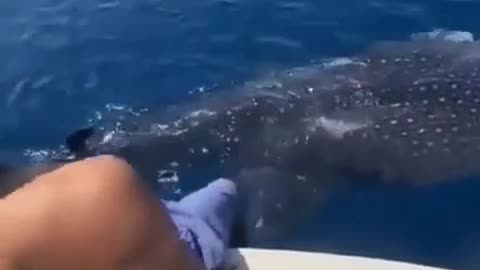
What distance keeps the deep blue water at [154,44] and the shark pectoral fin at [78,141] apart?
649mm

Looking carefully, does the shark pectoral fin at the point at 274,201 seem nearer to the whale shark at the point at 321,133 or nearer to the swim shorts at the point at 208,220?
the whale shark at the point at 321,133

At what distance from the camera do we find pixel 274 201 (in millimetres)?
5168

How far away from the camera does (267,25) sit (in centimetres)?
687

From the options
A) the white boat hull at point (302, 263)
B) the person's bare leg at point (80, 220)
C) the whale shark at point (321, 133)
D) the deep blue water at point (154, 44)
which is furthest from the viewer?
the deep blue water at point (154, 44)

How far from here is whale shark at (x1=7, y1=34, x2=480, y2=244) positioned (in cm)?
523

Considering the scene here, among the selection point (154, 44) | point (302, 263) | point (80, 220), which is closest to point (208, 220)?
point (302, 263)

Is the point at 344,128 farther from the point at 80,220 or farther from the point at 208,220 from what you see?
the point at 80,220

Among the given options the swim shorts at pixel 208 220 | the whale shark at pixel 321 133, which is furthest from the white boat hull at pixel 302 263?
the whale shark at pixel 321 133

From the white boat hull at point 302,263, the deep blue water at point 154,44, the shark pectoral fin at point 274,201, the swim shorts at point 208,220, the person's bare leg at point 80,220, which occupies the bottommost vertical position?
the shark pectoral fin at point 274,201

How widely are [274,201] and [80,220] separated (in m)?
3.00

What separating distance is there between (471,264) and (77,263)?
9.52 ft

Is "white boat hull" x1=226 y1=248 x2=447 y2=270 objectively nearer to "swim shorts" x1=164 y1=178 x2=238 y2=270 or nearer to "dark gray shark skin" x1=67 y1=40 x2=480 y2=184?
"swim shorts" x1=164 y1=178 x2=238 y2=270

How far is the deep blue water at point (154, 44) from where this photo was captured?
622 cm

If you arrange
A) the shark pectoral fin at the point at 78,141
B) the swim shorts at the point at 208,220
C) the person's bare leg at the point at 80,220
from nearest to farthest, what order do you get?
the person's bare leg at the point at 80,220 < the swim shorts at the point at 208,220 < the shark pectoral fin at the point at 78,141
